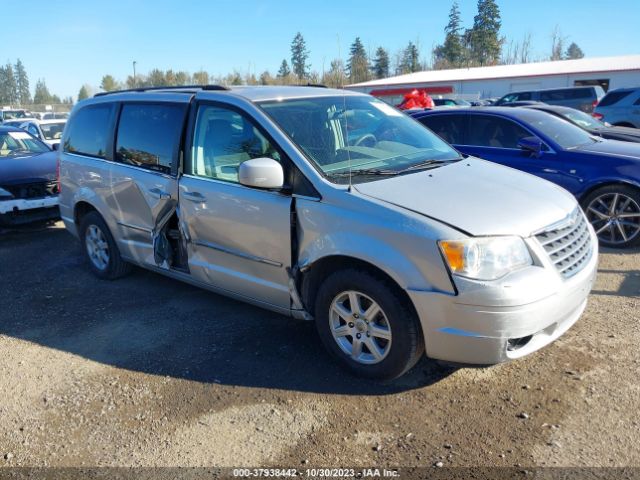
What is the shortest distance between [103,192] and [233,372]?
8.54 ft

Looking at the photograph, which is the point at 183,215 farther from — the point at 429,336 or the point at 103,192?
the point at 429,336

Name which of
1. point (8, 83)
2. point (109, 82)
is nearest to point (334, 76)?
point (109, 82)

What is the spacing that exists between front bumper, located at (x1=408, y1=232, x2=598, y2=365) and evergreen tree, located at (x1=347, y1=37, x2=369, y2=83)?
7743 centimetres

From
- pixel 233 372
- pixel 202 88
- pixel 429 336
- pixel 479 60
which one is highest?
pixel 479 60

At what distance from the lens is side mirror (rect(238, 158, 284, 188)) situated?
3.62 metres

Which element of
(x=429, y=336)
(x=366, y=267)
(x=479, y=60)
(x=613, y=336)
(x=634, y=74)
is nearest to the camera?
(x=429, y=336)

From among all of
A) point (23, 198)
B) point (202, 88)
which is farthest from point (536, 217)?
point (23, 198)

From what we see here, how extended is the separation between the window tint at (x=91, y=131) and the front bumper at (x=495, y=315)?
376 cm

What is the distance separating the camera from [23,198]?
7.61 m

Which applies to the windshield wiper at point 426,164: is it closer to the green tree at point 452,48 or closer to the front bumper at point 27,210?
the front bumper at point 27,210

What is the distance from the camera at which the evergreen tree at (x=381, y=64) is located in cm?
8738

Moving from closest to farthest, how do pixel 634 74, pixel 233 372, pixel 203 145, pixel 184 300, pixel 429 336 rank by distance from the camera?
pixel 429 336
pixel 233 372
pixel 203 145
pixel 184 300
pixel 634 74

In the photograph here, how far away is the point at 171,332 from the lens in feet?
14.8

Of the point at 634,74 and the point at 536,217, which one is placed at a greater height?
the point at 634,74
